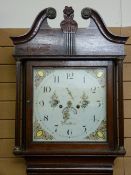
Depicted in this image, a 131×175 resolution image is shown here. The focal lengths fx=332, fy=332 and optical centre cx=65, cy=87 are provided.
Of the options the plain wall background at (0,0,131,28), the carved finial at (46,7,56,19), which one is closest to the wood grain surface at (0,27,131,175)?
the plain wall background at (0,0,131,28)

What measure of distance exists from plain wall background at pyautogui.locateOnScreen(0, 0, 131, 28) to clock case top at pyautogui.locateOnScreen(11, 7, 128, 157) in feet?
0.44

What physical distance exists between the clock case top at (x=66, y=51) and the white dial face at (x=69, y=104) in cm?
3

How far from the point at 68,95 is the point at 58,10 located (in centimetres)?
34

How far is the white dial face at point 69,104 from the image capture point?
3.61 feet

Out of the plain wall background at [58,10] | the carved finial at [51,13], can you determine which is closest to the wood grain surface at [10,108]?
the plain wall background at [58,10]

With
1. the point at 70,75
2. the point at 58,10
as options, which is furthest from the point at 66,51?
the point at 58,10

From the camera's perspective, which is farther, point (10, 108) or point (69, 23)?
point (10, 108)

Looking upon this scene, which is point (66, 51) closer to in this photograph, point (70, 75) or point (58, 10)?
point (70, 75)

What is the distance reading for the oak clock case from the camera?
109 cm

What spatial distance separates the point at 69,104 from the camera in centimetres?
111

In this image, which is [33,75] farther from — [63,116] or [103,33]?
[103,33]

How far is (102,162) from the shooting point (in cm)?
111

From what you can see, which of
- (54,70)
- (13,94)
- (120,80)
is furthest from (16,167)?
(120,80)

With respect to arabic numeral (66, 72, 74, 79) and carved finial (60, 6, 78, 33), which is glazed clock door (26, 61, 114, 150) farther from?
carved finial (60, 6, 78, 33)
